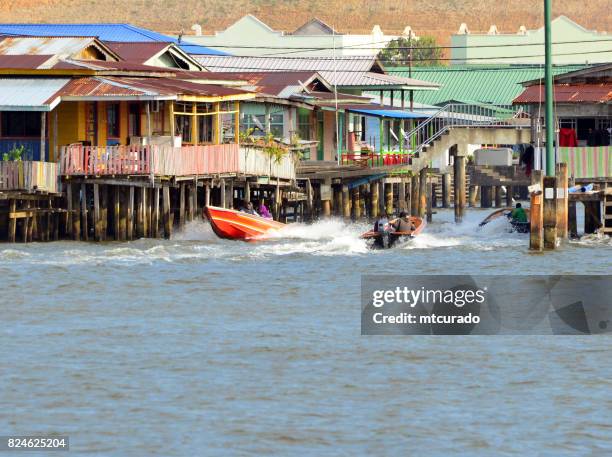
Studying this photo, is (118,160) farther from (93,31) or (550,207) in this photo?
(93,31)

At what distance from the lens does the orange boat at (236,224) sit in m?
48.6

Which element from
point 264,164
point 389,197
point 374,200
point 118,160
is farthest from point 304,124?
point 118,160

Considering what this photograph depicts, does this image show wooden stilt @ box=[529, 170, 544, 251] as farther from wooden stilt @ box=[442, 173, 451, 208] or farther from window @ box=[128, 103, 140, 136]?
wooden stilt @ box=[442, 173, 451, 208]

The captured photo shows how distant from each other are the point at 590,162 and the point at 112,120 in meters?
14.7

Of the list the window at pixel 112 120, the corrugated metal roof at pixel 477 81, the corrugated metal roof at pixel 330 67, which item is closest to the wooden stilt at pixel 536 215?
the window at pixel 112 120

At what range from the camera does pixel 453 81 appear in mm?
104500

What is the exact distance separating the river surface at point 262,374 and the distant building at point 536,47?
81590mm

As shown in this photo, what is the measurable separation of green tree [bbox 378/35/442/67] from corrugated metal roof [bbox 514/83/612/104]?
64.7m

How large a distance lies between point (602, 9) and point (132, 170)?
14454 cm

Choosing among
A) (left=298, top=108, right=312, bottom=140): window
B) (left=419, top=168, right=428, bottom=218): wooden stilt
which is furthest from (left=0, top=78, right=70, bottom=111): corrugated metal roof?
(left=419, top=168, right=428, bottom=218): wooden stilt

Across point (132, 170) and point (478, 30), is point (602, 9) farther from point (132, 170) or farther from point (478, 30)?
point (132, 170)

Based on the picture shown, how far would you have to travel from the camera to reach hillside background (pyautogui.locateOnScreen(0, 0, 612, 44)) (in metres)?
176

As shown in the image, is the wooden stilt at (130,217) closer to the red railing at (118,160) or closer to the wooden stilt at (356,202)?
the red railing at (118,160)

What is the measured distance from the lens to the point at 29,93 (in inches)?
1907
